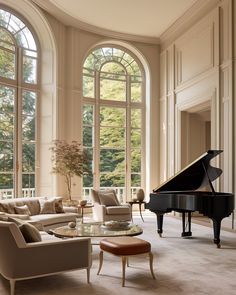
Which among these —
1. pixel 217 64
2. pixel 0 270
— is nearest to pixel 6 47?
pixel 217 64

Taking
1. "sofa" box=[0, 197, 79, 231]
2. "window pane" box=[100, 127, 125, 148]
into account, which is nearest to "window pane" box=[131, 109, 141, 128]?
"window pane" box=[100, 127, 125, 148]

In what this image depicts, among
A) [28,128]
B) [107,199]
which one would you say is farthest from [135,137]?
[107,199]

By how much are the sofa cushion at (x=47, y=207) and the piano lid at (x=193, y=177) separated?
2.01m

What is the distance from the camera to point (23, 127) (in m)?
9.34

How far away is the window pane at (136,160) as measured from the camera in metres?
11.3

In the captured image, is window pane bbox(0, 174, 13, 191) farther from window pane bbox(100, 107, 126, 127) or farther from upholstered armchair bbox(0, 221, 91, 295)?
upholstered armchair bbox(0, 221, 91, 295)

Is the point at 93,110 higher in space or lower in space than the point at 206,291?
higher

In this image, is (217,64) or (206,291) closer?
(206,291)

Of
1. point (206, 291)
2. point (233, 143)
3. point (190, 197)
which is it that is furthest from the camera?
point (233, 143)

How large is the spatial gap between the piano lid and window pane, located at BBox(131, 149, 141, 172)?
4121 millimetres

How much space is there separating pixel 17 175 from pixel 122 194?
3.33m

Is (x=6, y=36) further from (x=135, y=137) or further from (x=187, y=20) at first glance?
(x=135, y=137)

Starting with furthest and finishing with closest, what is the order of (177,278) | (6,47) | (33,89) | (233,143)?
1. (33,89)
2. (6,47)
3. (233,143)
4. (177,278)

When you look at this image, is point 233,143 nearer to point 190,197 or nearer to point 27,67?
point 190,197
